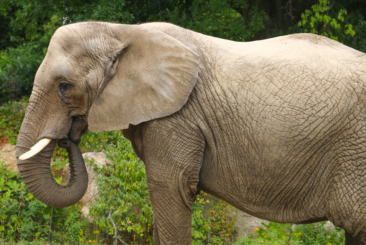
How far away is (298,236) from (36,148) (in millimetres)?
3545

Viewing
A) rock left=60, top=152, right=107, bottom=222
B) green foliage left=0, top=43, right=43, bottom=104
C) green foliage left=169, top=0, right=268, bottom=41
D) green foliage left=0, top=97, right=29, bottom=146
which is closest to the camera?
rock left=60, top=152, right=107, bottom=222

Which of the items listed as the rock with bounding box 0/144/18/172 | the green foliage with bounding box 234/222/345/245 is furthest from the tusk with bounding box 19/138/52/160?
the rock with bounding box 0/144/18/172

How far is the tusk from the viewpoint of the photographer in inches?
131

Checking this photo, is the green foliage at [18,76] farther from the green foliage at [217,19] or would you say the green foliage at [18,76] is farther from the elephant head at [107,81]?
the elephant head at [107,81]

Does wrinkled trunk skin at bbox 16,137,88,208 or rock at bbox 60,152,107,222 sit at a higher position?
wrinkled trunk skin at bbox 16,137,88,208

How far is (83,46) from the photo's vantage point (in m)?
3.47

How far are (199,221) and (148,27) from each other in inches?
119

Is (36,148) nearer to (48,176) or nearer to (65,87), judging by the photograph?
(48,176)

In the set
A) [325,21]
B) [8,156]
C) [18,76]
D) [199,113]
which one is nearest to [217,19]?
[325,21]

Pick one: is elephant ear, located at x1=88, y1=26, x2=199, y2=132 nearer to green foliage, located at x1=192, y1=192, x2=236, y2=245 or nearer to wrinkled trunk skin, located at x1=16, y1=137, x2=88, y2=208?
wrinkled trunk skin, located at x1=16, y1=137, x2=88, y2=208

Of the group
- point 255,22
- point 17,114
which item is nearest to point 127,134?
point 255,22

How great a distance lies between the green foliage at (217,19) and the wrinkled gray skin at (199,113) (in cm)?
445

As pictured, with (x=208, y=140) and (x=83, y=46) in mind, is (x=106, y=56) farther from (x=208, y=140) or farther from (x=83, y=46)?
(x=208, y=140)

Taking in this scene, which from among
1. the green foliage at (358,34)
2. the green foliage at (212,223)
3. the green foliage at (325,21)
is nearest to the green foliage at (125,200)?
the green foliage at (212,223)
